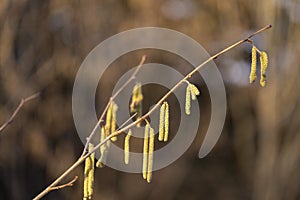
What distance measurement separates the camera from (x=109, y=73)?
3.74 meters

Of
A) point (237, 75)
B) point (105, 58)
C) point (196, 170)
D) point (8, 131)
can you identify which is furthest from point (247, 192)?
point (8, 131)

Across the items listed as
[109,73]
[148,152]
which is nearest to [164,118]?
[148,152]

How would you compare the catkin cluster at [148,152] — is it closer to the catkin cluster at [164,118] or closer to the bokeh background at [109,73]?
the catkin cluster at [164,118]

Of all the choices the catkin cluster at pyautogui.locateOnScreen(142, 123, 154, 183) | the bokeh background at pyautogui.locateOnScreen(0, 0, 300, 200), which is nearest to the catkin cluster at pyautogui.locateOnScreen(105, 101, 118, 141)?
the catkin cluster at pyautogui.locateOnScreen(142, 123, 154, 183)

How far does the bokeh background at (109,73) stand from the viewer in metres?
3.49

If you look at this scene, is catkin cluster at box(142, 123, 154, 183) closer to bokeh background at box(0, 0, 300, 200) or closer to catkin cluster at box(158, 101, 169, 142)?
catkin cluster at box(158, 101, 169, 142)

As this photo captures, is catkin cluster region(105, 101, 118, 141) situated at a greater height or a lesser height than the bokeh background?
lesser

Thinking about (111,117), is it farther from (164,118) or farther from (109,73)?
(109,73)

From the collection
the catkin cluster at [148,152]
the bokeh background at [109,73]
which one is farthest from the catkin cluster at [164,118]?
the bokeh background at [109,73]

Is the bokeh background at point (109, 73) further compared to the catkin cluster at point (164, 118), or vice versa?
the bokeh background at point (109, 73)

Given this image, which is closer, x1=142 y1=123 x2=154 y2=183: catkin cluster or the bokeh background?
x1=142 y1=123 x2=154 y2=183: catkin cluster

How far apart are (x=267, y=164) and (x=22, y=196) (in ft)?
5.57

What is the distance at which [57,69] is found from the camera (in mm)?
3629

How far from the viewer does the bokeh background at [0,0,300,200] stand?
3486mm
